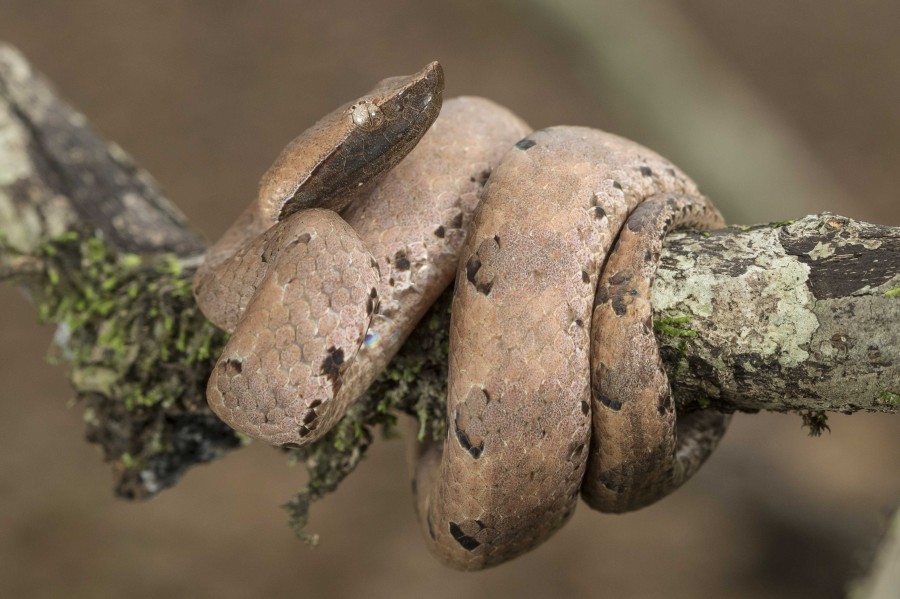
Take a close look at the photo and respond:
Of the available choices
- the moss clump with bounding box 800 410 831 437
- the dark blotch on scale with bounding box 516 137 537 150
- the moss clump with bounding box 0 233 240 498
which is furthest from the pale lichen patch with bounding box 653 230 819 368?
the moss clump with bounding box 0 233 240 498

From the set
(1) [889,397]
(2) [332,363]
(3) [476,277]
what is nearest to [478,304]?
(3) [476,277]

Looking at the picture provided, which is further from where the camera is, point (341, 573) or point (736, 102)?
point (736, 102)

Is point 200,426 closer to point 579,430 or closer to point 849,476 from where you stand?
point 579,430

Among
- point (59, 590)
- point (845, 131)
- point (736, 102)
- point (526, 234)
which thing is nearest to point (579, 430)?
point (526, 234)

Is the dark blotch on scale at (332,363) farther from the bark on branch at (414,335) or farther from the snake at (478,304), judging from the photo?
the bark on branch at (414,335)

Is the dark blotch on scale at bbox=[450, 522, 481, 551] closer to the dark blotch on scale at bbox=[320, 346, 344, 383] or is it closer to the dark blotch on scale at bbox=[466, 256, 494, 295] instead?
the dark blotch on scale at bbox=[320, 346, 344, 383]

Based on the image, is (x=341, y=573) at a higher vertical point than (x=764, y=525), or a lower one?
lower

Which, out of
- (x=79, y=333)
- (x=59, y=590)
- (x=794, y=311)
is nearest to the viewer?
(x=794, y=311)
